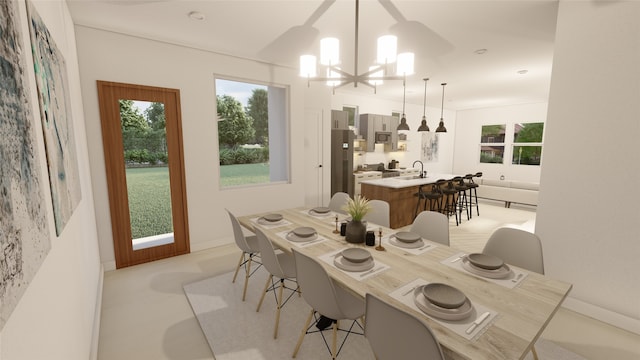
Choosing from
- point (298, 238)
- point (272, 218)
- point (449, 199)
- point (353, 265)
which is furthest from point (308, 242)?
point (449, 199)

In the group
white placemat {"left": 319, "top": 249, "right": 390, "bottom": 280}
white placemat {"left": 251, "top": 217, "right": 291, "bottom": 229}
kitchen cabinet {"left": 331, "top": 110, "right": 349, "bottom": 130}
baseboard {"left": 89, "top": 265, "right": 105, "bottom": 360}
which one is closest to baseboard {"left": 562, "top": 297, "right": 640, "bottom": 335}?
white placemat {"left": 319, "top": 249, "right": 390, "bottom": 280}

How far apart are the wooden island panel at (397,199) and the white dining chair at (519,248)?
8.82ft

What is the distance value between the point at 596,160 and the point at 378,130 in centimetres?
500

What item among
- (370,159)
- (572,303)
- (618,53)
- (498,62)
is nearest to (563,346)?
(572,303)

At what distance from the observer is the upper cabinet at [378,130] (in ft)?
22.9

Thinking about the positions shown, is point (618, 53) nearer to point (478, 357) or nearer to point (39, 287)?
point (478, 357)

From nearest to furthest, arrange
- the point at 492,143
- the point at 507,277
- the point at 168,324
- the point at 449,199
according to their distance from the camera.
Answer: the point at 507,277 → the point at 168,324 → the point at 449,199 → the point at 492,143

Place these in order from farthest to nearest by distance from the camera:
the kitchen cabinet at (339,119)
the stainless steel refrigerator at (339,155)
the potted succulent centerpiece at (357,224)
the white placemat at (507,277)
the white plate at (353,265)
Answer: the kitchen cabinet at (339,119) → the stainless steel refrigerator at (339,155) → the potted succulent centerpiece at (357,224) → the white plate at (353,265) → the white placemat at (507,277)

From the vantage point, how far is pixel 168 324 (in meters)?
2.38

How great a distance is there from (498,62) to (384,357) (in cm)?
469

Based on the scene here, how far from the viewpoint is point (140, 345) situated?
2.13 metres

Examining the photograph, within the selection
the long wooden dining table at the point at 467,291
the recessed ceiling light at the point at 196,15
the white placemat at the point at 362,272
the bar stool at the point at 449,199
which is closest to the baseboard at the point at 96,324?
the long wooden dining table at the point at 467,291

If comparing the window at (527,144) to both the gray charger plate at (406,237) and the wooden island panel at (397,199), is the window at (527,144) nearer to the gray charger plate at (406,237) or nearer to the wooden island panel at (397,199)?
the wooden island panel at (397,199)

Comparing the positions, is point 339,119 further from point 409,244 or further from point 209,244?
point 409,244
